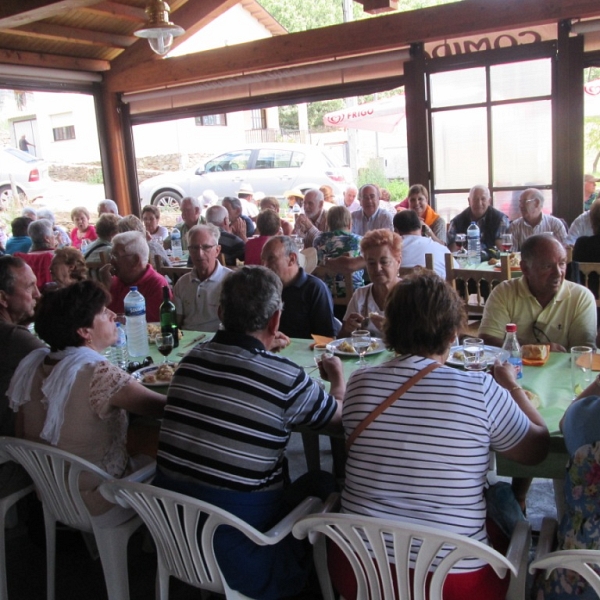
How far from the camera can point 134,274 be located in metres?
3.66

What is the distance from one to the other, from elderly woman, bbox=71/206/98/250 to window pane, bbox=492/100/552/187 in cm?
450

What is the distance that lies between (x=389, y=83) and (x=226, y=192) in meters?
4.39

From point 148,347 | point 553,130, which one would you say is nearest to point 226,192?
point 553,130

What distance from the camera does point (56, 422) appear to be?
6.65ft

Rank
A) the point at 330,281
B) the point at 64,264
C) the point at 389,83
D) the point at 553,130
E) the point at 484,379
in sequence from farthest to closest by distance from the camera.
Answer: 1. the point at 389,83
2. the point at 553,130
3. the point at 330,281
4. the point at 64,264
5. the point at 484,379

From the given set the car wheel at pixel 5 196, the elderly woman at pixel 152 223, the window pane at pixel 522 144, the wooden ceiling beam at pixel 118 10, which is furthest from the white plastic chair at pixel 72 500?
the car wheel at pixel 5 196

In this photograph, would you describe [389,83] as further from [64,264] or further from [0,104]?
[0,104]

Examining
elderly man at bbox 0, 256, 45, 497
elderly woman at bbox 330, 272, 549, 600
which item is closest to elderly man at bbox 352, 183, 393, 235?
elderly man at bbox 0, 256, 45, 497

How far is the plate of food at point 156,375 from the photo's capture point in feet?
8.14

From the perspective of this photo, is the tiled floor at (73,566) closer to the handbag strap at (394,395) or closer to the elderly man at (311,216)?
the handbag strap at (394,395)

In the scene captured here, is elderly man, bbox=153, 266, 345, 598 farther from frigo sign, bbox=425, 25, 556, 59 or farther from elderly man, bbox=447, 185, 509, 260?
frigo sign, bbox=425, 25, 556, 59

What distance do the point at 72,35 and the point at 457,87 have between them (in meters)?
4.49

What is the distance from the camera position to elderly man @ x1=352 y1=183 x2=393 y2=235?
6.27m

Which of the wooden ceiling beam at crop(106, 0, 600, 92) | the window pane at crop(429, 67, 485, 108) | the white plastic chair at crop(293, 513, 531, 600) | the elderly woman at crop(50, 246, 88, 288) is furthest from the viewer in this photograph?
the window pane at crop(429, 67, 485, 108)
